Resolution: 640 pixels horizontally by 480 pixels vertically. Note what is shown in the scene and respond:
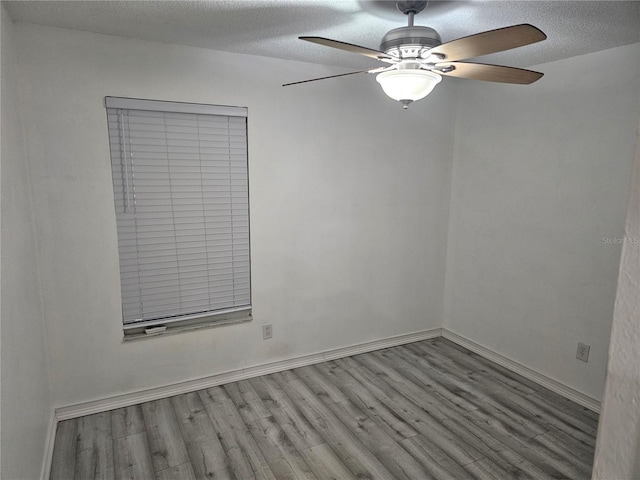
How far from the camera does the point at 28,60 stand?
2.27 m

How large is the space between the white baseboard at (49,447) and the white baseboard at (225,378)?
0.08 meters

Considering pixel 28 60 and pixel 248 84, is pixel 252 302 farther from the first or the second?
pixel 28 60

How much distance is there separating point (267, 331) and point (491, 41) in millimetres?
2468

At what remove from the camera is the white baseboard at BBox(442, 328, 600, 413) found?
286 centimetres

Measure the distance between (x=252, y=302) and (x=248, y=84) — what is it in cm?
158

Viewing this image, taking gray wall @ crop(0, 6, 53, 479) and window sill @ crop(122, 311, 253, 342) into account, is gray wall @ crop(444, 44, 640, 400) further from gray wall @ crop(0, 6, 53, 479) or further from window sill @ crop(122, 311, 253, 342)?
gray wall @ crop(0, 6, 53, 479)

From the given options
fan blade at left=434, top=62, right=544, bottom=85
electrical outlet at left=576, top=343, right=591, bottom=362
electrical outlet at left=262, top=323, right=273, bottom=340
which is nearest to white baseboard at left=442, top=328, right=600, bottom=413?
electrical outlet at left=576, top=343, right=591, bottom=362

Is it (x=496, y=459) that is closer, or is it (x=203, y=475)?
(x=203, y=475)

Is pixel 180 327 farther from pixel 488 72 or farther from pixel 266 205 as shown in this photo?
pixel 488 72

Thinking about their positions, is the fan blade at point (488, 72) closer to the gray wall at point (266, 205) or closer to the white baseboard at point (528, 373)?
the gray wall at point (266, 205)

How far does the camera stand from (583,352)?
9.36 feet

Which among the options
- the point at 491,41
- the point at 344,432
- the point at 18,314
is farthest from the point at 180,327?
the point at 491,41

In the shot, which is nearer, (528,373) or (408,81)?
(408,81)

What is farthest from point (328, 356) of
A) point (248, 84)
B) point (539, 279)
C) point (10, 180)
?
point (10, 180)
